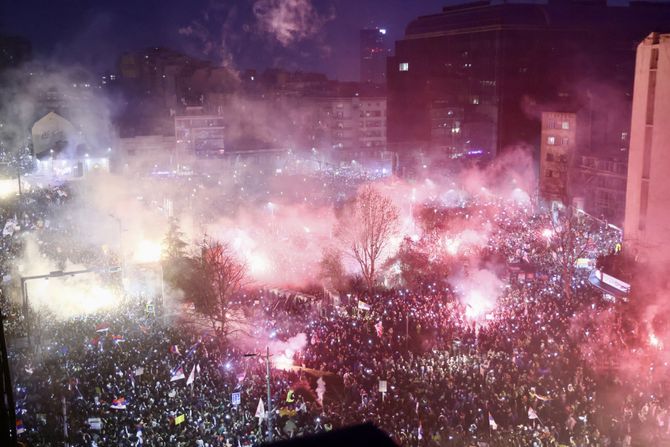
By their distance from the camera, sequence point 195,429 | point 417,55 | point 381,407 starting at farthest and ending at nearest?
point 417,55 → point 381,407 → point 195,429

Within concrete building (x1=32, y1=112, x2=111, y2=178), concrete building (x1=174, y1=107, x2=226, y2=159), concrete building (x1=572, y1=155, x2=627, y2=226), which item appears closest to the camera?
concrete building (x1=572, y1=155, x2=627, y2=226)

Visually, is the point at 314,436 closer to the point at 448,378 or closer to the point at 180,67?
the point at 448,378

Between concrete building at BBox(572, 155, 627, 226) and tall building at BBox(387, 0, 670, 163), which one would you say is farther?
tall building at BBox(387, 0, 670, 163)

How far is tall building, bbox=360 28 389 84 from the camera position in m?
147

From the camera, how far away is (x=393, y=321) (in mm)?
19828

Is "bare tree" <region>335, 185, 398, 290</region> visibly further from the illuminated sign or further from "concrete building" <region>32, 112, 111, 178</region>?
"concrete building" <region>32, 112, 111, 178</region>

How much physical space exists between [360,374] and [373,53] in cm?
14045

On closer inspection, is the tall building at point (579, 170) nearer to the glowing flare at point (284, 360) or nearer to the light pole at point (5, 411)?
the glowing flare at point (284, 360)

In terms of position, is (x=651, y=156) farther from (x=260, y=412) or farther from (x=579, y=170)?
(x=579, y=170)

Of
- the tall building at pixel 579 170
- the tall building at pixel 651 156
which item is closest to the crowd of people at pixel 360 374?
the tall building at pixel 651 156

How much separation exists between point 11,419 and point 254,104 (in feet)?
229

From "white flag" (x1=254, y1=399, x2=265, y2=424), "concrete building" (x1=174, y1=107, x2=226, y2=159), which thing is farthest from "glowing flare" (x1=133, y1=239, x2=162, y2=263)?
"concrete building" (x1=174, y1=107, x2=226, y2=159)

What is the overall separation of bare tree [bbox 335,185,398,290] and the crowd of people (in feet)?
11.9

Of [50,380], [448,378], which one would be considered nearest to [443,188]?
[448,378]
